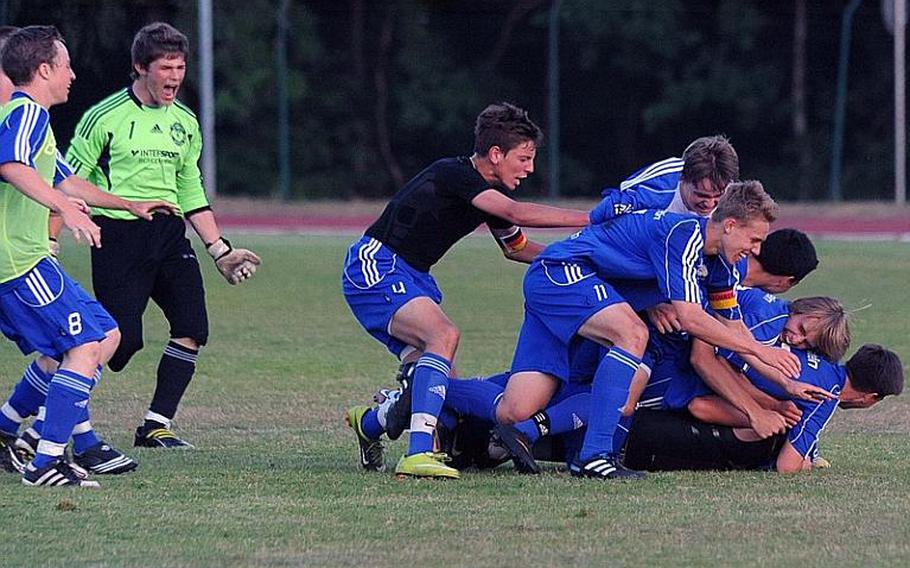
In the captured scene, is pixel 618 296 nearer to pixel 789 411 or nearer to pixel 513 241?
pixel 513 241

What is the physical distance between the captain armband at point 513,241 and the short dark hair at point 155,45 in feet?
5.86

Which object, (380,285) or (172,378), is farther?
(172,378)

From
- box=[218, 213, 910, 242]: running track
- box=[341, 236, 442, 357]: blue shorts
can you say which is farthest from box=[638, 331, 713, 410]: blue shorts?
box=[218, 213, 910, 242]: running track

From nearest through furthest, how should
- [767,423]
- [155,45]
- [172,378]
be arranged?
[767,423], [155,45], [172,378]

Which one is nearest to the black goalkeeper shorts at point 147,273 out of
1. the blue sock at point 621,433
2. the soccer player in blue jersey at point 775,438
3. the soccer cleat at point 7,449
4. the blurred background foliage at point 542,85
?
the soccer cleat at point 7,449

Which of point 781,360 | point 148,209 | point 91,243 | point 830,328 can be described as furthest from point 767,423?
point 91,243

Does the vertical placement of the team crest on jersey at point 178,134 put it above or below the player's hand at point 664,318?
above

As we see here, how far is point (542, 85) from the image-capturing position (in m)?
30.6

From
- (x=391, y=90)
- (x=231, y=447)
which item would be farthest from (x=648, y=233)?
(x=391, y=90)

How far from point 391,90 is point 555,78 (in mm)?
4699

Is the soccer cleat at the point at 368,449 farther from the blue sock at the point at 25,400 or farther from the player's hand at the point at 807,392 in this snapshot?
the player's hand at the point at 807,392

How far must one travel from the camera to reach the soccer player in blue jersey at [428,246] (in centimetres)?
693

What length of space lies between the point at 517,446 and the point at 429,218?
1061mm

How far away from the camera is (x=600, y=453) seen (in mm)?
6832
